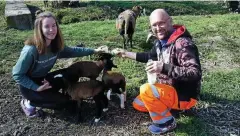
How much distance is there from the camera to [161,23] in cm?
412

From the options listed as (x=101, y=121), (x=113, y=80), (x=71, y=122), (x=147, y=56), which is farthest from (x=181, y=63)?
(x=71, y=122)

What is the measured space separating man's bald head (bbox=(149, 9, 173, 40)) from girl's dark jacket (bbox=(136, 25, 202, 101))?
0.09 m

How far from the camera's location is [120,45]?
749cm

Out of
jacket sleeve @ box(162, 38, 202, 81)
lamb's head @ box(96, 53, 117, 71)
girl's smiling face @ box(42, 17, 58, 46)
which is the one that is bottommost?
lamb's head @ box(96, 53, 117, 71)

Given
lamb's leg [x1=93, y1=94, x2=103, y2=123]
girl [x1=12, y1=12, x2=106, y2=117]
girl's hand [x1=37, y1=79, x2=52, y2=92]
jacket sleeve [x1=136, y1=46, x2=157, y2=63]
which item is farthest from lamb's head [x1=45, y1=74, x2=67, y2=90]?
jacket sleeve [x1=136, y1=46, x2=157, y2=63]

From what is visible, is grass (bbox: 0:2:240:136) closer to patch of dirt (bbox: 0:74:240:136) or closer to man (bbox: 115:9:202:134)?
patch of dirt (bbox: 0:74:240:136)

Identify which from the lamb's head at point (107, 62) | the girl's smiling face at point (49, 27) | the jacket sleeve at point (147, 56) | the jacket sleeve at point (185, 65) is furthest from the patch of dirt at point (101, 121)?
the girl's smiling face at point (49, 27)

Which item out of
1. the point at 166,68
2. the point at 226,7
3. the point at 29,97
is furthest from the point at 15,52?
the point at 226,7

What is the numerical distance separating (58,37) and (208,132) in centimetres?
213

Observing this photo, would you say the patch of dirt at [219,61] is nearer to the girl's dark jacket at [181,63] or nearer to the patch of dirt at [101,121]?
the patch of dirt at [101,121]

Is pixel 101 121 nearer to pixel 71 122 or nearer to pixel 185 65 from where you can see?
pixel 71 122

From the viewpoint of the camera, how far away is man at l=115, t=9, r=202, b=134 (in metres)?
3.89

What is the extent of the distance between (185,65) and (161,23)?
21.4 inches

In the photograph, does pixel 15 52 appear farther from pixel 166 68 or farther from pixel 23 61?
pixel 166 68
